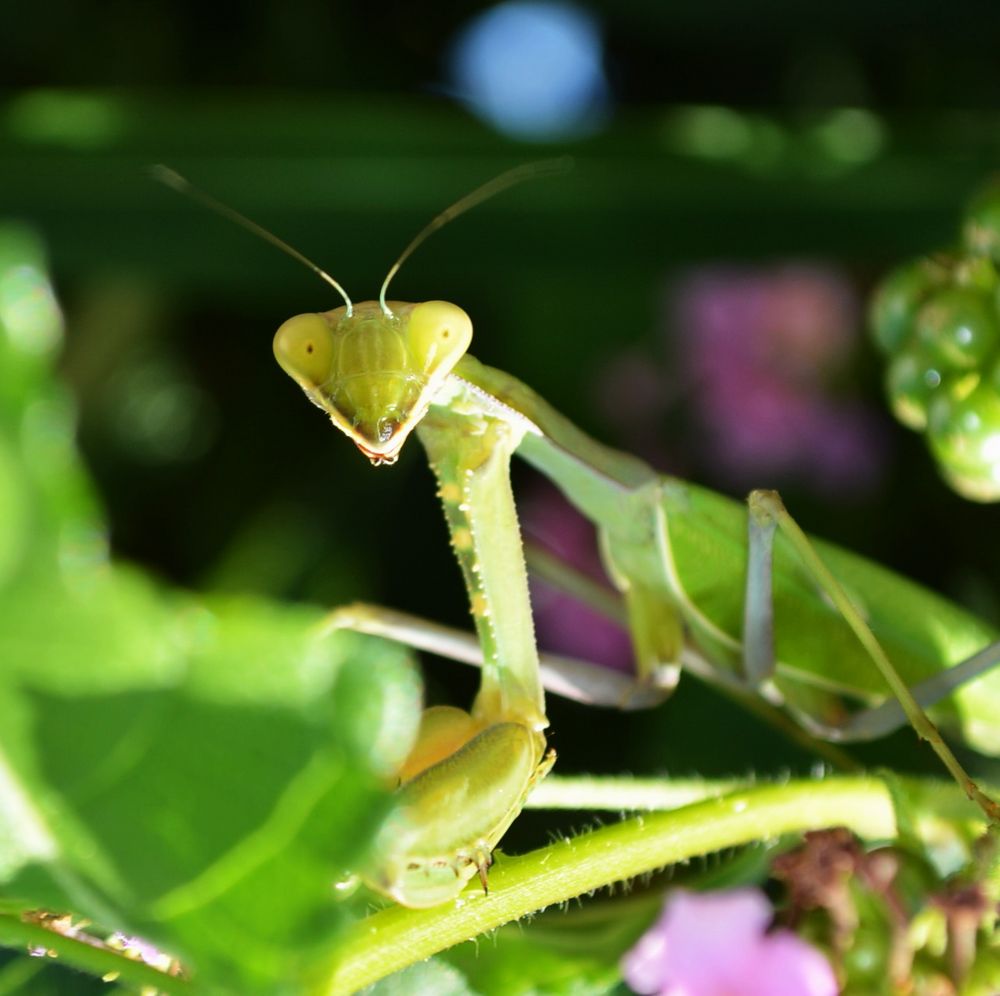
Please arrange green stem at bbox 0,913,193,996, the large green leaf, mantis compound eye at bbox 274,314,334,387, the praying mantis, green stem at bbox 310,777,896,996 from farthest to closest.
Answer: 1. mantis compound eye at bbox 274,314,334,387
2. the praying mantis
3. green stem at bbox 310,777,896,996
4. green stem at bbox 0,913,193,996
5. the large green leaf

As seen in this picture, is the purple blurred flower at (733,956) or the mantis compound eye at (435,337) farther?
the mantis compound eye at (435,337)

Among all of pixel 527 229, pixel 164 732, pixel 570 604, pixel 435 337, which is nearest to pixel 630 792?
pixel 435 337

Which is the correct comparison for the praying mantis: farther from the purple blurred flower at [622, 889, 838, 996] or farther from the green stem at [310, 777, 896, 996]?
the purple blurred flower at [622, 889, 838, 996]

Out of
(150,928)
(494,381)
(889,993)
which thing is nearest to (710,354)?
(494,381)

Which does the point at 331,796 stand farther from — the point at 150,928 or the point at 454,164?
the point at 454,164

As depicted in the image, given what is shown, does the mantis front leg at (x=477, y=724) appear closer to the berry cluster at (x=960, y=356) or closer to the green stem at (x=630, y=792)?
the green stem at (x=630, y=792)

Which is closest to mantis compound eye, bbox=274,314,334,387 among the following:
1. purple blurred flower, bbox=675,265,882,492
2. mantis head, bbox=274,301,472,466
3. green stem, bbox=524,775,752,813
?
mantis head, bbox=274,301,472,466

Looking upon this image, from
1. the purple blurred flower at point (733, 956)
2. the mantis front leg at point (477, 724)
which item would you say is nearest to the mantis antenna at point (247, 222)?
the mantis front leg at point (477, 724)
